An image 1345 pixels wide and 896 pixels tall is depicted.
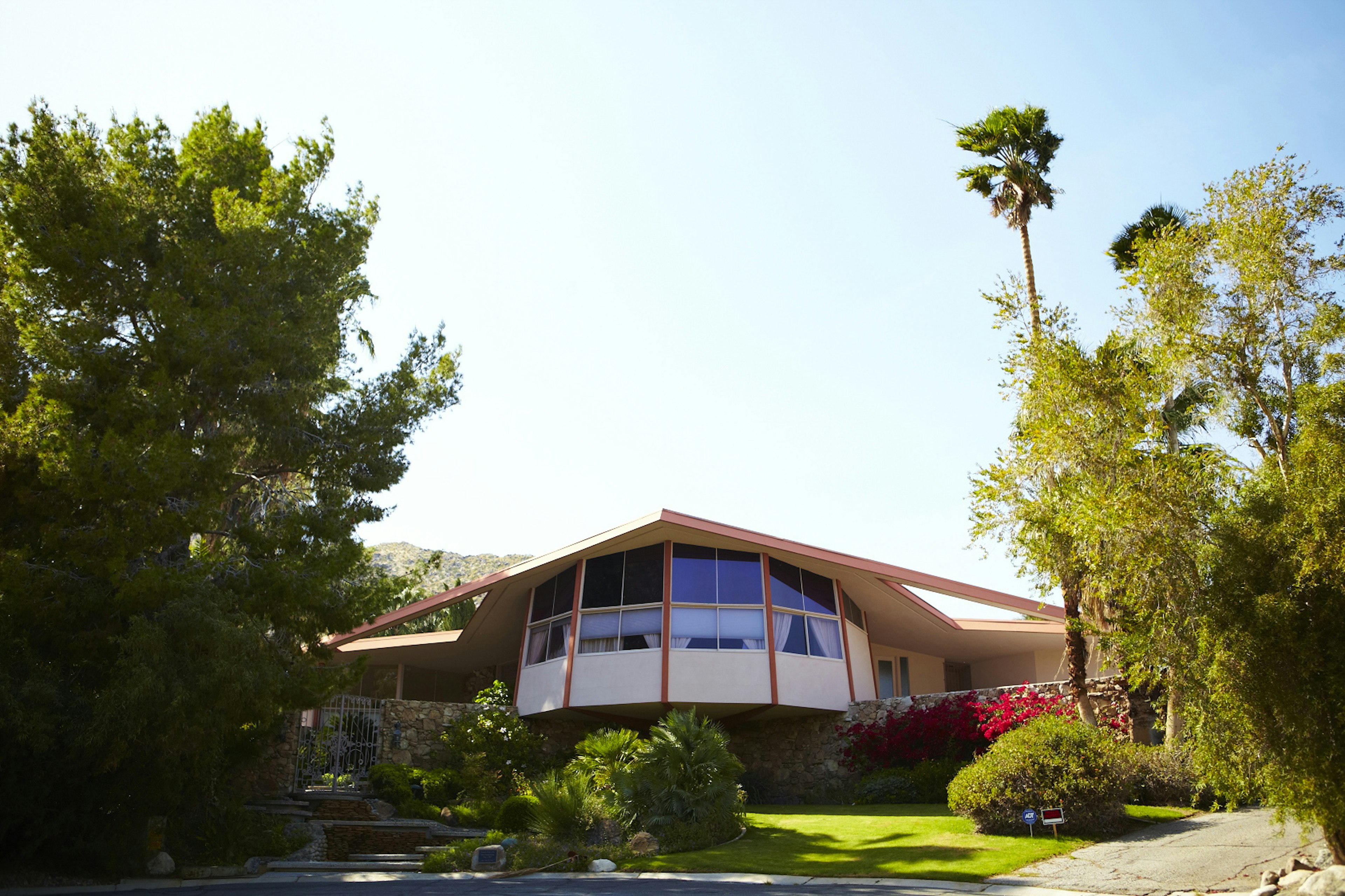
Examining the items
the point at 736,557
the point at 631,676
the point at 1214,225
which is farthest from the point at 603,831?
the point at 1214,225

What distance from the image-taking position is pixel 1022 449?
12.9 m

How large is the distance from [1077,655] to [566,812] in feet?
28.1

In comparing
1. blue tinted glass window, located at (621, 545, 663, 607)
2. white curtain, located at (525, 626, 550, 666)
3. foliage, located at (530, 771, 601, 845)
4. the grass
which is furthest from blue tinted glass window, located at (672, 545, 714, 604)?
foliage, located at (530, 771, 601, 845)

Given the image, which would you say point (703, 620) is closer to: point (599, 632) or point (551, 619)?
point (599, 632)

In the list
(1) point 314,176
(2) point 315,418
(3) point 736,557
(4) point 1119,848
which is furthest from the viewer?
(3) point 736,557

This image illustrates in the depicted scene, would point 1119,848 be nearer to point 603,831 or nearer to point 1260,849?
point 1260,849

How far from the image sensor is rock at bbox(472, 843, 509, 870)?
440 inches

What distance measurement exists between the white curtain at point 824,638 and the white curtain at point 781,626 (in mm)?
590

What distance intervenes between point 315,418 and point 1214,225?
12627 millimetres

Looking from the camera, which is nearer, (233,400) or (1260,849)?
(1260,849)

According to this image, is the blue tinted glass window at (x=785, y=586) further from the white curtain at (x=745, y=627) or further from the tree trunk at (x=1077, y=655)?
the tree trunk at (x=1077, y=655)

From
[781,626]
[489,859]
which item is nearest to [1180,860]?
[489,859]

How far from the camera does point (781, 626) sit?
18406mm

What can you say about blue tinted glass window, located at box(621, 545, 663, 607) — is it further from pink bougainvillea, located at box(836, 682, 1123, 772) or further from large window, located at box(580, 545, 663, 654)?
pink bougainvillea, located at box(836, 682, 1123, 772)
